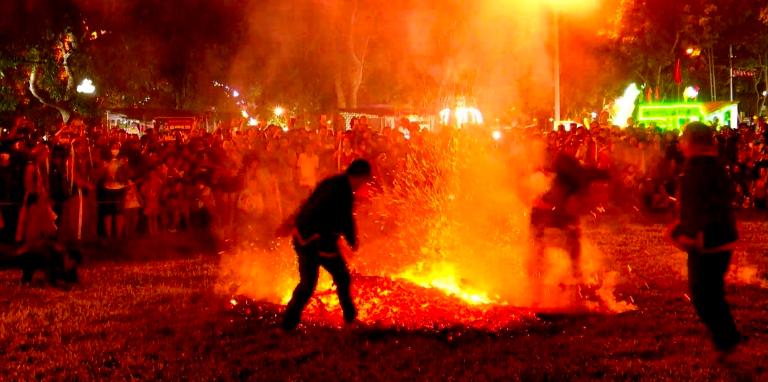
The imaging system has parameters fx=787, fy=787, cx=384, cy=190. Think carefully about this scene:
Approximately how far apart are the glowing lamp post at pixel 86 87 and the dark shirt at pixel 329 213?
19.9m

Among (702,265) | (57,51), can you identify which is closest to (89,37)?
(57,51)

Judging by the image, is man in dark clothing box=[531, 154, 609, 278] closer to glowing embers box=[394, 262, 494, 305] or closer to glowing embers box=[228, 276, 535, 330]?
glowing embers box=[394, 262, 494, 305]

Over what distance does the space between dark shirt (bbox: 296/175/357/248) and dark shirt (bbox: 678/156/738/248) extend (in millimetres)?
2873

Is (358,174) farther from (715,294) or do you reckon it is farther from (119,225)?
(119,225)

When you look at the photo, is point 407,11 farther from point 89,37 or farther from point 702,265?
point 702,265

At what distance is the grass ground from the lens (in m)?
6.22

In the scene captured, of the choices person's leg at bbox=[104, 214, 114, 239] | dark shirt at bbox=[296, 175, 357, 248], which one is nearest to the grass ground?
dark shirt at bbox=[296, 175, 357, 248]

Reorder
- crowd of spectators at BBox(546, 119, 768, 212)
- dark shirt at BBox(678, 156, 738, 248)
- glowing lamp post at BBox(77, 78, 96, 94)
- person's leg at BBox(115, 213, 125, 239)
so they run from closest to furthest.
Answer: dark shirt at BBox(678, 156, 738, 248)
person's leg at BBox(115, 213, 125, 239)
crowd of spectators at BBox(546, 119, 768, 212)
glowing lamp post at BBox(77, 78, 96, 94)

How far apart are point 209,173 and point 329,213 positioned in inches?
322

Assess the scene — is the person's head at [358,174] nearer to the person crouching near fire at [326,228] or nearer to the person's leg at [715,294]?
the person crouching near fire at [326,228]

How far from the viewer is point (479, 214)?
1020 cm

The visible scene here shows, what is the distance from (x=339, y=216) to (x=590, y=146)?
9.12 meters

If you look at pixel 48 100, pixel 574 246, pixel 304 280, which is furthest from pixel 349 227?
pixel 48 100

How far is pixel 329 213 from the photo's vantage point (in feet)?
23.1
